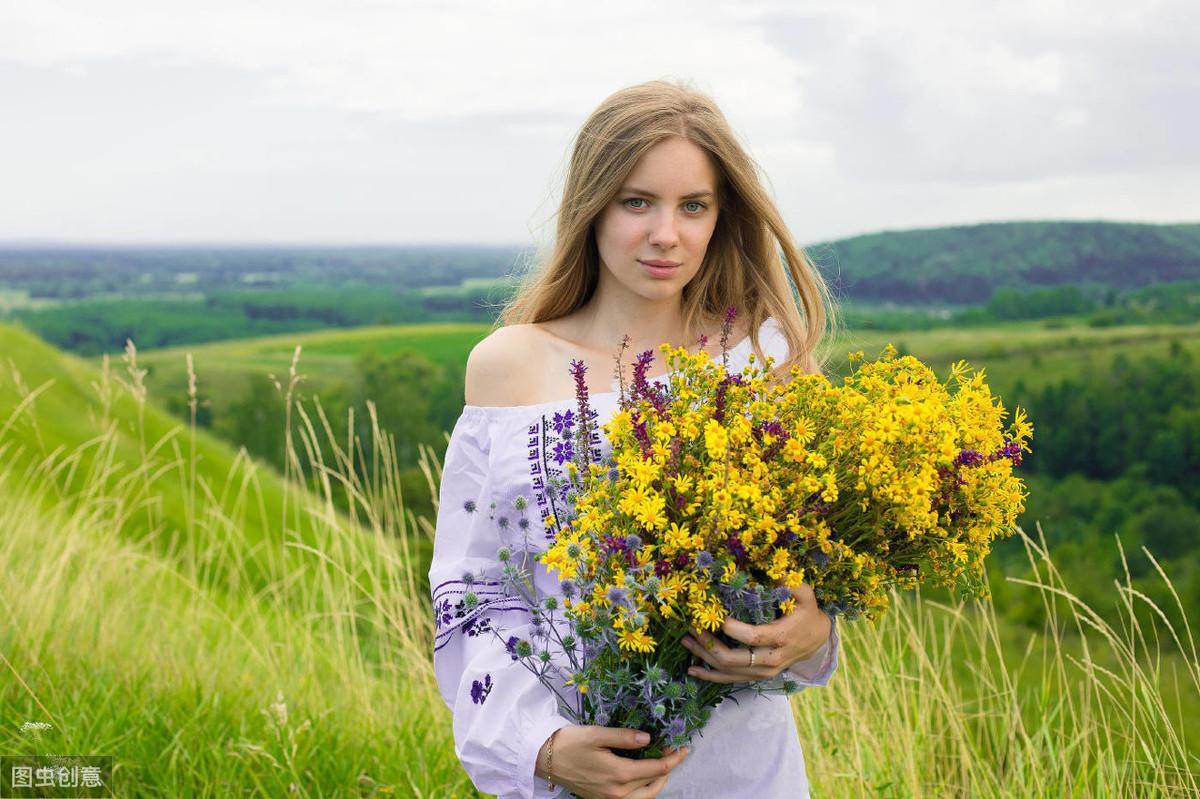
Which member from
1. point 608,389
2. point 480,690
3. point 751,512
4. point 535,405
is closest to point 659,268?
point 608,389

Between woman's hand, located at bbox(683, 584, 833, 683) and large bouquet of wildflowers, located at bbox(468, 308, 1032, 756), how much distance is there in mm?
28

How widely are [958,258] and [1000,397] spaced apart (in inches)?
1310

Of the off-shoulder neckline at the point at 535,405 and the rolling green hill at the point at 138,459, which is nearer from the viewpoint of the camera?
the off-shoulder neckline at the point at 535,405

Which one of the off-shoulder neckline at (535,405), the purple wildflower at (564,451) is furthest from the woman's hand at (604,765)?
the off-shoulder neckline at (535,405)

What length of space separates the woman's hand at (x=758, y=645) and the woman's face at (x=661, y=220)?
0.82 metres

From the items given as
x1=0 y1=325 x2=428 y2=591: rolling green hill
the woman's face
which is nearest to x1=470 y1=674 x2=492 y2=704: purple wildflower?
the woman's face

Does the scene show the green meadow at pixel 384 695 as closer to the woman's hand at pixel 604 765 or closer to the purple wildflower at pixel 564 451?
the purple wildflower at pixel 564 451

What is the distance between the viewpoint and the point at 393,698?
462 centimetres

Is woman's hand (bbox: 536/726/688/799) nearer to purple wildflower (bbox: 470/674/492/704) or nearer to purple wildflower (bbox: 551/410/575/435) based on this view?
purple wildflower (bbox: 470/674/492/704)

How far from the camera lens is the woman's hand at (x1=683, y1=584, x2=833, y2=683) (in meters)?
1.63

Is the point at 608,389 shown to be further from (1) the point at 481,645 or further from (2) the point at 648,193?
(1) the point at 481,645

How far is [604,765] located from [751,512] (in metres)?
0.61

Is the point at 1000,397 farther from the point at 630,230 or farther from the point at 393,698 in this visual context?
the point at 393,698

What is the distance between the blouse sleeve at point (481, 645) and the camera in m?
1.94
